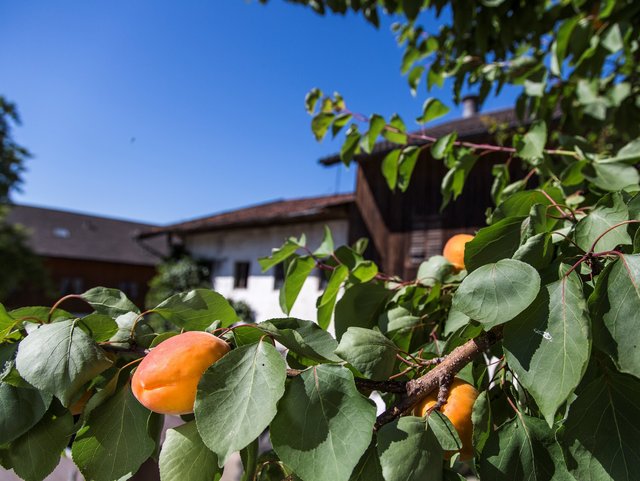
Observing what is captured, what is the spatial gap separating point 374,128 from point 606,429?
1.07 meters

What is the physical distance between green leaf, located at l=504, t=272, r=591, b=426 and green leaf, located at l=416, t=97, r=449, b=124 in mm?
982

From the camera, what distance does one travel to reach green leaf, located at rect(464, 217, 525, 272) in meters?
0.60

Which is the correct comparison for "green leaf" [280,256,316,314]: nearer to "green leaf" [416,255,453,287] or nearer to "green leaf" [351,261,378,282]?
"green leaf" [351,261,378,282]

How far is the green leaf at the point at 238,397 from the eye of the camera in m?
0.44

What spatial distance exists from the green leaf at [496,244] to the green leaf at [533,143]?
73 centimetres

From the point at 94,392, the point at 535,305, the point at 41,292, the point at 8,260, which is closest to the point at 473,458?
the point at 535,305

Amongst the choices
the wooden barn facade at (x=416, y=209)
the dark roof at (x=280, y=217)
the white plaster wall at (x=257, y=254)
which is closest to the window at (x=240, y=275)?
the white plaster wall at (x=257, y=254)

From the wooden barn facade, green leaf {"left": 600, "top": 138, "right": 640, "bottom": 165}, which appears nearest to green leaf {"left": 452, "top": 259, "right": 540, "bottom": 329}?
green leaf {"left": 600, "top": 138, "right": 640, "bottom": 165}

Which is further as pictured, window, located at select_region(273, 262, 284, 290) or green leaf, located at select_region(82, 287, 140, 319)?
window, located at select_region(273, 262, 284, 290)

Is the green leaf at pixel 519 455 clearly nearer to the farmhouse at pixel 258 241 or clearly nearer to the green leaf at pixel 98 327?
the green leaf at pixel 98 327

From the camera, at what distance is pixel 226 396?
0.47 metres

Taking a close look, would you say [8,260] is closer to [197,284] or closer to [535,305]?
[197,284]

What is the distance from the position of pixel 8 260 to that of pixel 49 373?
19.4m

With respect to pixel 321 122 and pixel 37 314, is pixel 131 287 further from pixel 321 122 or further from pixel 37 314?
pixel 37 314
